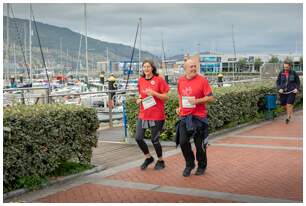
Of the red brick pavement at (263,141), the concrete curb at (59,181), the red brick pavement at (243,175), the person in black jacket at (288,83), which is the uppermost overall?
the person in black jacket at (288,83)

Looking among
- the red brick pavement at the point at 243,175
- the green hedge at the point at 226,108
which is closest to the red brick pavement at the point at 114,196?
the red brick pavement at the point at 243,175

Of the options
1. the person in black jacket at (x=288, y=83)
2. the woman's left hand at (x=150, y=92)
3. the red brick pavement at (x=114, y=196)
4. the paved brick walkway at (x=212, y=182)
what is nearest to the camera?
the red brick pavement at (x=114, y=196)

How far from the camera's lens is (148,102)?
7.43 m

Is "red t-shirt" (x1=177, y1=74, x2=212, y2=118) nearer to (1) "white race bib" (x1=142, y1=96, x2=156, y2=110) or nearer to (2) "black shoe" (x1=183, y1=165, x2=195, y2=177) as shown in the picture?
(1) "white race bib" (x1=142, y1=96, x2=156, y2=110)

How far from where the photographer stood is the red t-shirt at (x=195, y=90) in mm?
6918

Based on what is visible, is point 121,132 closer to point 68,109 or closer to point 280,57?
point 68,109

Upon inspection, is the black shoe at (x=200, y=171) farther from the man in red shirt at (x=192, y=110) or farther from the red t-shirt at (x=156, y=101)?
the red t-shirt at (x=156, y=101)

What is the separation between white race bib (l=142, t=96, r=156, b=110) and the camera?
7391mm

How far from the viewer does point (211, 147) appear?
973 cm

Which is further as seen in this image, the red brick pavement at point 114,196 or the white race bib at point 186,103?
the white race bib at point 186,103

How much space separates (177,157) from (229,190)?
2.46m

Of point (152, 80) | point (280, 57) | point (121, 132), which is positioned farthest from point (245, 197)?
point (280, 57)

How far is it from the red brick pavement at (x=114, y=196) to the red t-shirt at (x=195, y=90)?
143cm

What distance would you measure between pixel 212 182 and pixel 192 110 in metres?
1.08
